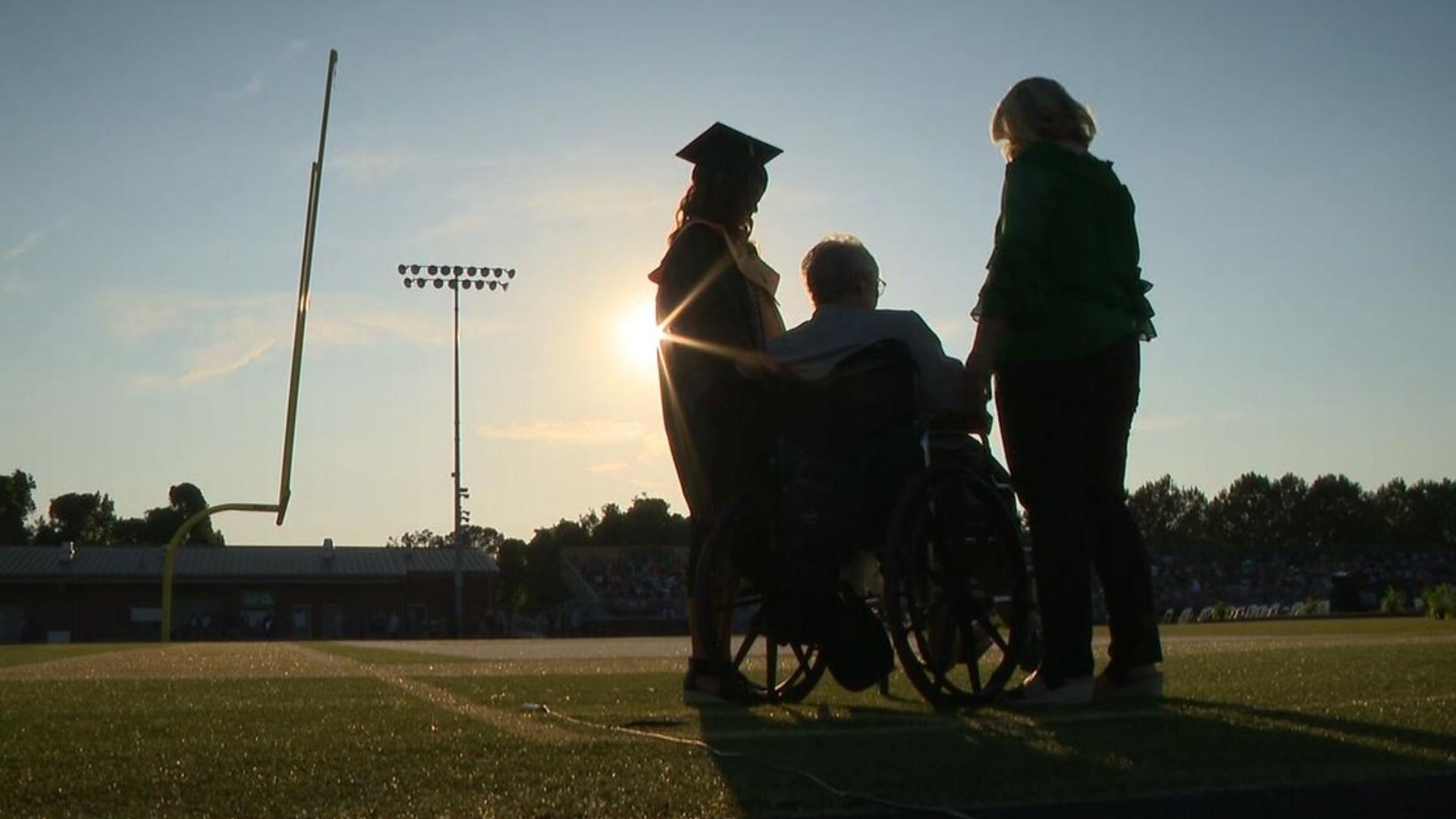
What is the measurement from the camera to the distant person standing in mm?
4391

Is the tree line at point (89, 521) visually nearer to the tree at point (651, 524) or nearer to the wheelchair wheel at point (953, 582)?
the tree at point (651, 524)

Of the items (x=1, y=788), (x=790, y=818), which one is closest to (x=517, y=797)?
(x=790, y=818)

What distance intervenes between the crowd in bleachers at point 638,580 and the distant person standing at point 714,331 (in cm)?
5196

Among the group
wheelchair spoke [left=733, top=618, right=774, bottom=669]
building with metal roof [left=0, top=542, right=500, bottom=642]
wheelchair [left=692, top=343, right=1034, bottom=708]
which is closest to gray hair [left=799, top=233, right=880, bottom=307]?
wheelchair [left=692, top=343, right=1034, bottom=708]

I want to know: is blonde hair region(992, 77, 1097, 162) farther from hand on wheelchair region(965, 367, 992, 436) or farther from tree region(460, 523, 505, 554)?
tree region(460, 523, 505, 554)

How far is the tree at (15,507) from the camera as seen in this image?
109m

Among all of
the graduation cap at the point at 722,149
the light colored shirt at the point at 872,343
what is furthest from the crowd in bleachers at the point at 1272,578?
the light colored shirt at the point at 872,343

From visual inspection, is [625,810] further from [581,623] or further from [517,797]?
[581,623]

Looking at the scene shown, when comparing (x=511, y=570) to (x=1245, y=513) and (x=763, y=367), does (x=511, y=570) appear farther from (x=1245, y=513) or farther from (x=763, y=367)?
(x=763, y=367)

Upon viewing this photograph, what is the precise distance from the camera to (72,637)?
2630 inches

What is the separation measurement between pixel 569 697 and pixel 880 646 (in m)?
1.11

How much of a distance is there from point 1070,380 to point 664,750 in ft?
6.03

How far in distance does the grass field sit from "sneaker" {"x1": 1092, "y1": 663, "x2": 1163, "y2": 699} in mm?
162

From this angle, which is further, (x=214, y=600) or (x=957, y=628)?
(x=214, y=600)
